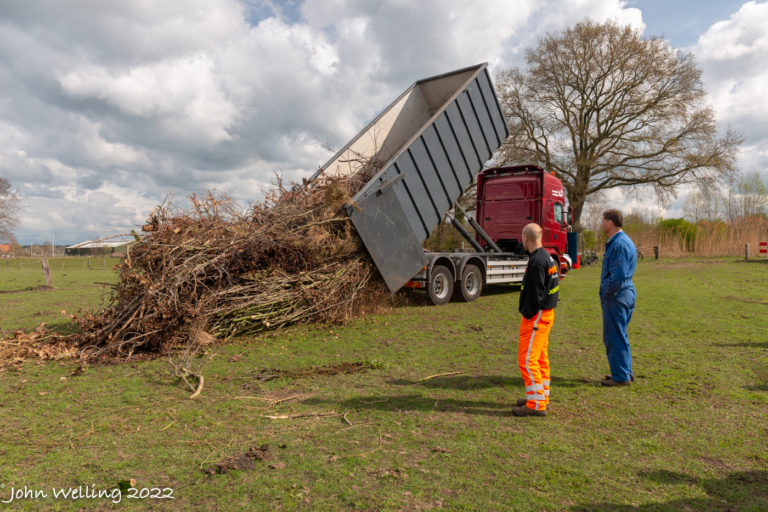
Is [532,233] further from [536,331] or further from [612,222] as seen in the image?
[612,222]

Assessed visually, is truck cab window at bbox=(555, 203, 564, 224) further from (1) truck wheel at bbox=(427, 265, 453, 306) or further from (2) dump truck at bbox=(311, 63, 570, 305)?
(1) truck wheel at bbox=(427, 265, 453, 306)

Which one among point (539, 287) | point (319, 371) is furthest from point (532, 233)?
point (319, 371)

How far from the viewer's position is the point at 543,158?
26.9 m

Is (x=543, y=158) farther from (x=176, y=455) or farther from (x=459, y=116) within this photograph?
(x=176, y=455)

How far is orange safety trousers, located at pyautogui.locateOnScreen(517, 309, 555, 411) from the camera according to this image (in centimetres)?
379

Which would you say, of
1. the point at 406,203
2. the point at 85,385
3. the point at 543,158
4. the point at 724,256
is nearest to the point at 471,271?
the point at 406,203

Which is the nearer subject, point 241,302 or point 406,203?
point 241,302

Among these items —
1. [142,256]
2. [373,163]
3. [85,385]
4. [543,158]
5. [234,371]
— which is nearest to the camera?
[85,385]

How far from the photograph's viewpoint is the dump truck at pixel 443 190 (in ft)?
25.9

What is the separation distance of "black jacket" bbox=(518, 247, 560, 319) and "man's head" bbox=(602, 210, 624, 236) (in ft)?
3.77

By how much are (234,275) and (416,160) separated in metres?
3.88

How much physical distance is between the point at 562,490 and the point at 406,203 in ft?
19.8

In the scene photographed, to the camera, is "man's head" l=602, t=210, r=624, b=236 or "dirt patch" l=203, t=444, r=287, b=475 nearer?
"dirt patch" l=203, t=444, r=287, b=475

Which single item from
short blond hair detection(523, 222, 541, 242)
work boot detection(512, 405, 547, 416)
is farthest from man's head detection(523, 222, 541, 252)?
work boot detection(512, 405, 547, 416)
